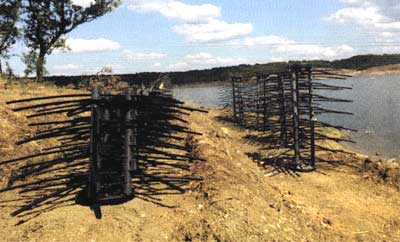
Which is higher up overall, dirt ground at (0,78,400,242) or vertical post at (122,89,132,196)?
vertical post at (122,89,132,196)

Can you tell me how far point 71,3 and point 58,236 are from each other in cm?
2453

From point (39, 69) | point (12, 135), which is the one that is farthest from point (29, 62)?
point (12, 135)

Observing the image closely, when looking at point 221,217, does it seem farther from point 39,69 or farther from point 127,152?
point 39,69

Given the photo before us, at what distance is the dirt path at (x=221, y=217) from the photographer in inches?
275

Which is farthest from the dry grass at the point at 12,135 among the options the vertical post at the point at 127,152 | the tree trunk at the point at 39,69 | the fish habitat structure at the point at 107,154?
the tree trunk at the point at 39,69

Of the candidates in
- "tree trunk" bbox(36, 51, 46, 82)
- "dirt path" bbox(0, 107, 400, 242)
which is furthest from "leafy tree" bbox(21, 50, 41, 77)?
"dirt path" bbox(0, 107, 400, 242)

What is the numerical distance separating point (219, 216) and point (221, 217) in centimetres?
4

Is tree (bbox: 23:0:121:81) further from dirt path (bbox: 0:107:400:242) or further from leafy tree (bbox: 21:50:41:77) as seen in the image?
dirt path (bbox: 0:107:400:242)

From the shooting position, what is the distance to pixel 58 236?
6699 mm

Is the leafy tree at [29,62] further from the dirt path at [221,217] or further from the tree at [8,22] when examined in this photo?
the dirt path at [221,217]

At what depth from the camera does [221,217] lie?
25.2 feet

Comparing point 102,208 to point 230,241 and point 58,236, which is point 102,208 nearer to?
point 58,236

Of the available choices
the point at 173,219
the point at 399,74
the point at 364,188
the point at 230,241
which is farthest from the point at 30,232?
the point at 399,74

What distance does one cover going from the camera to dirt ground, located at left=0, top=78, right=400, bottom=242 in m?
7.01
